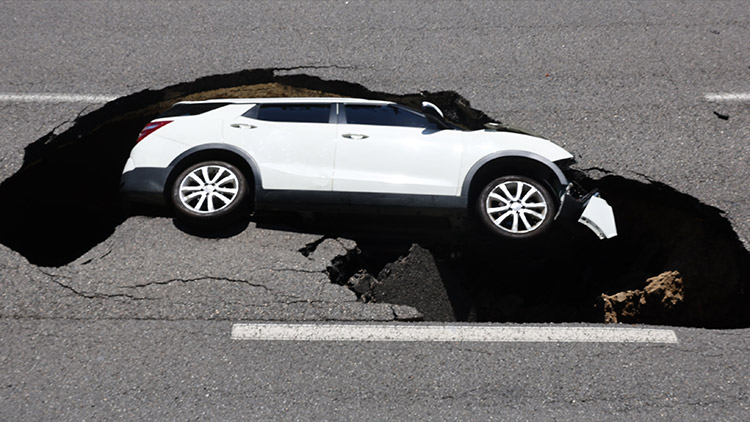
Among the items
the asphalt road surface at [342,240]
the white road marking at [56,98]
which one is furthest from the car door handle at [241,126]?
the white road marking at [56,98]

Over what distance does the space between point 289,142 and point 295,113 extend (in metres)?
0.41

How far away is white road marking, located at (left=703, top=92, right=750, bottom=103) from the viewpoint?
336 inches

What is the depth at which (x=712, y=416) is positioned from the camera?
5551 millimetres

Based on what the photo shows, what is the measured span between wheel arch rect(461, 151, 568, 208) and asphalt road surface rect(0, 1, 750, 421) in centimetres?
84

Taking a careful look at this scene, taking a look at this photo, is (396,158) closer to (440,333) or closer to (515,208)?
(515,208)

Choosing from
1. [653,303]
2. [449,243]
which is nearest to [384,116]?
[449,243]

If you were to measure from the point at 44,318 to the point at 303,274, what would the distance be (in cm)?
237

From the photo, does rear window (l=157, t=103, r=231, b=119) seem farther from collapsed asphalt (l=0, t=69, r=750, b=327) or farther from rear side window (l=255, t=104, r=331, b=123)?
collapsed asphalt (l=0, t=69, r=750, b=327)

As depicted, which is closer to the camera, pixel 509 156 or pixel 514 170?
pixel 509 156

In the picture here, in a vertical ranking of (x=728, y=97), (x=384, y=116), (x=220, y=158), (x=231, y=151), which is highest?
(x=728, y=97)

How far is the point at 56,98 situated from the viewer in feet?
27.3

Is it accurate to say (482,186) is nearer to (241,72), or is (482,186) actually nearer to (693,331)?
(693,331)

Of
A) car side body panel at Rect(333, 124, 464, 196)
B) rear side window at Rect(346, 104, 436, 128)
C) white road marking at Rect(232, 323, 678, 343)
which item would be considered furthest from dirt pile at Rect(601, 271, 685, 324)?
rear side window at Rect(346, 104, 436, 128)

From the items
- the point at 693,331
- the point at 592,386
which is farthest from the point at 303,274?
the point at 693,331
